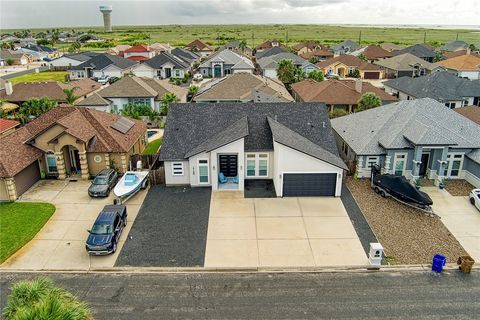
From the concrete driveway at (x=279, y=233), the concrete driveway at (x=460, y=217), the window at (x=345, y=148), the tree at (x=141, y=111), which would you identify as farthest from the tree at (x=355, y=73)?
the concrete driveway at (x=279, y=233)

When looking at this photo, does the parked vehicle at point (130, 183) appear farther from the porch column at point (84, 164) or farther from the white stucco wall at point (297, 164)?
the white stucco wall at point (297, 164)

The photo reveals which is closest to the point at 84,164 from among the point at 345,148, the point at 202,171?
the point at 202,171

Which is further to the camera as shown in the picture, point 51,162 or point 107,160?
point 51,162

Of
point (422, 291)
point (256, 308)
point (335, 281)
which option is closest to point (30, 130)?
point (256, 308)

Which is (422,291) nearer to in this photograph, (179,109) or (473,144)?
(473,144)

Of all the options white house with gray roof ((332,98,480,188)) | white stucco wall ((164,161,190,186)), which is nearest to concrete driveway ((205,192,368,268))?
white stucco wall ((164,161,190,186))

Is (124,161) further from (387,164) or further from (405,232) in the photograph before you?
(405,232)
